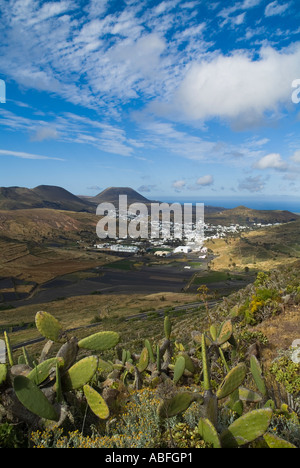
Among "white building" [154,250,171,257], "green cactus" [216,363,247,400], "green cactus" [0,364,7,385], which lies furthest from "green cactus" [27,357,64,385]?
"white building" [154,250,171,257]

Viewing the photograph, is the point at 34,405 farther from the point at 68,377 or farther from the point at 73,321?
the point at 73,321

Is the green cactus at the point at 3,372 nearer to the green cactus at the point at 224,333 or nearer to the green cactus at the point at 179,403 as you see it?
the green cactus at the point at 179,403

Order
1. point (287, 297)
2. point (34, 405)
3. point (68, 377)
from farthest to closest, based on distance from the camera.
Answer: point (287, 297) → point (68, 377) → point (34, 405)

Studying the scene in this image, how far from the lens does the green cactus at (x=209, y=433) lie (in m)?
2.87

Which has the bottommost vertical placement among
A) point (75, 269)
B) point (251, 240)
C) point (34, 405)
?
point (75, 269)

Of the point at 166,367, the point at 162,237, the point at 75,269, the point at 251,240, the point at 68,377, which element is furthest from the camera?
the point at 162,237

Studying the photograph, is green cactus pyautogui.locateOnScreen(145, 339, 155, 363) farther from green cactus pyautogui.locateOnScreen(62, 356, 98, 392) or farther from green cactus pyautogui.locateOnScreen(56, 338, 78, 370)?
green cactus pyautogui.locateOnScreen(62, 356, 98, 392)

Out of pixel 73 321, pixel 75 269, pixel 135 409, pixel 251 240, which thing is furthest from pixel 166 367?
pixel 251 240

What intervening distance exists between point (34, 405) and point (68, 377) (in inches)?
25.3

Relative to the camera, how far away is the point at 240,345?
851 cm

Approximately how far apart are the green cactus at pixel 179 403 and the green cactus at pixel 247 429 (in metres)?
0.46

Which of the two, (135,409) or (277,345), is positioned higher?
(135,409)

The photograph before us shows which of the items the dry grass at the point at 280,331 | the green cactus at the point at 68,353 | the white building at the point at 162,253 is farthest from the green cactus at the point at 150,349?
the white building at the point at 162,253

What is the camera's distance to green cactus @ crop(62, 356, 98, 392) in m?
3.59
